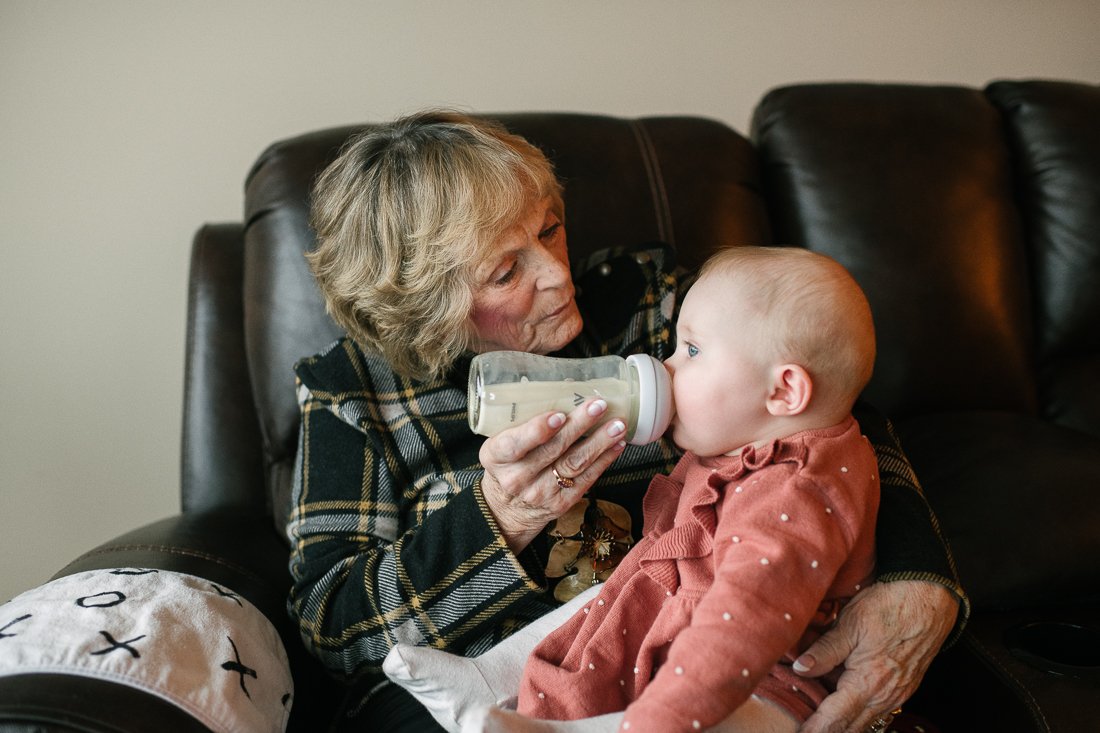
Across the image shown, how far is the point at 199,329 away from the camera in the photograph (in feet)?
5.68

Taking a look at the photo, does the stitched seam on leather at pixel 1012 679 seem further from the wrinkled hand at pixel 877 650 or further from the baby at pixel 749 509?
the baby at pixel 749 509

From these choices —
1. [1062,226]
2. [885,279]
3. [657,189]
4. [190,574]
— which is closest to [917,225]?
[885,279]

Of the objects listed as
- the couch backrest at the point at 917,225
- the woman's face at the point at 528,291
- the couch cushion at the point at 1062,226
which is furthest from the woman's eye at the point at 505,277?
the couch cushion at the point at 1062,226

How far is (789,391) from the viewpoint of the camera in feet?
3.54

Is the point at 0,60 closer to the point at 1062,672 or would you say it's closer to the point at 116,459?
the point at 116,459

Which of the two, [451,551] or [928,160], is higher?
[928,160]

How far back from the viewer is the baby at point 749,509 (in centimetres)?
97

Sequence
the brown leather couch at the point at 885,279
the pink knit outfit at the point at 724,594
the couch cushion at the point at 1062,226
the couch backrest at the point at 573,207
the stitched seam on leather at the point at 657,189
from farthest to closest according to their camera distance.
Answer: the couch cushion at the point at 1062,226
the stitched seam on leather at the point at 657,189
the couch backrest at the point at 573,207
the brown leather couch at the point at 885,279
the pink knit outfit at the point at 724,594

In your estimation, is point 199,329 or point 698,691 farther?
point 199,329

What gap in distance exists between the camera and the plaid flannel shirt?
4.02 feet

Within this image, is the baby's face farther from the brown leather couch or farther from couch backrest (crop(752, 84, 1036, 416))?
couch backrest (crop(752, 84, 1036, 416))

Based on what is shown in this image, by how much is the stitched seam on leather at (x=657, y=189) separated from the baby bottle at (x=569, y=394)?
0.67 meters

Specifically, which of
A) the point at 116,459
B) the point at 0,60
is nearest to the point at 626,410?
the point at 116,459

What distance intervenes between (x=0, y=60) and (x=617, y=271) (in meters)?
1.34
